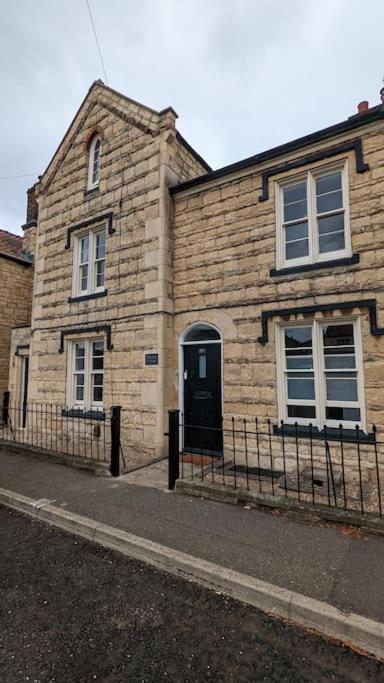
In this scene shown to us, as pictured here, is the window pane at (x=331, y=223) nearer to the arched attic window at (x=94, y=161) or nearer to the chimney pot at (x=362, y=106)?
the chimney pot at (x=362, y=106)

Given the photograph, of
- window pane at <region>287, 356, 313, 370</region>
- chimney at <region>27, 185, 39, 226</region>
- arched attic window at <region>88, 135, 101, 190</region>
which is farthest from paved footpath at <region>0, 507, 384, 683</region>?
chimney at <region>27, 185, 39, 226</region>

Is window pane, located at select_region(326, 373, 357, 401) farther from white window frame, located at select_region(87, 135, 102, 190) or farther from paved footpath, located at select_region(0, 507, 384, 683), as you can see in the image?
white window frame, located at select_region(87, 135, 102, 190)

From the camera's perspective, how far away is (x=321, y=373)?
693 centimetres

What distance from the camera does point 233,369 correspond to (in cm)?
785

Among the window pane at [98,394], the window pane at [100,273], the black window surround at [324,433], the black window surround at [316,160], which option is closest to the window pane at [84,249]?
the window pane at [100,273]

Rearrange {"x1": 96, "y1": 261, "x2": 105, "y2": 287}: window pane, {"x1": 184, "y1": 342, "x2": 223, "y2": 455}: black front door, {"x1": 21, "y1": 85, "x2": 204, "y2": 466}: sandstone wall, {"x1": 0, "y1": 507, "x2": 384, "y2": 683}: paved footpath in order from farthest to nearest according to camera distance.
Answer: {"x1": 96, "y1": 261, "x2": 105, "y2": 287}: window pane → {"x1": 21, "y1": 85, "x2": 204, "y2": 466}: sandstone wall → {"x1": 184, "y1": 342, "x2": 223, "y2": 455}: black front door → {"x1": 0, "y1": 507, "x2": 384, "y2": 683}: paved footpath

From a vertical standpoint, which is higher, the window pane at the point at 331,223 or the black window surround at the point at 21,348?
the window pane at the point at 331,223

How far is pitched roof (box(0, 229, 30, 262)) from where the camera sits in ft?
50.3

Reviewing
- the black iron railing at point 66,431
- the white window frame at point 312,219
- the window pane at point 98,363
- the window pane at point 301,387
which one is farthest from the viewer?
the window pane at point 98,363

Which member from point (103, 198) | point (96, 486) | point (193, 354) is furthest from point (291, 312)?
point (103, 198)

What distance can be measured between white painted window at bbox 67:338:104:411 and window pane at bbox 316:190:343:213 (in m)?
6.81

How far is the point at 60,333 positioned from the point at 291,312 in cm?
743

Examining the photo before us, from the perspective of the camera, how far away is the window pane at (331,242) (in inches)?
279

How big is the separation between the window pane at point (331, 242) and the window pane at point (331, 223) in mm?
108
